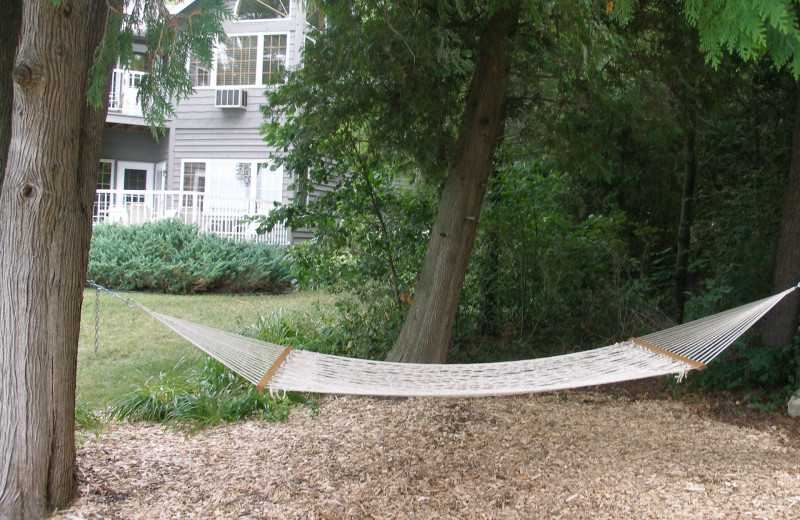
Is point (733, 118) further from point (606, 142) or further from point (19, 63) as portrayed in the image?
point (19, 63)

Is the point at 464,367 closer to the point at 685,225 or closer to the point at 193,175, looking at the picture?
the point at 685,225

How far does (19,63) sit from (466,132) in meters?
2.52

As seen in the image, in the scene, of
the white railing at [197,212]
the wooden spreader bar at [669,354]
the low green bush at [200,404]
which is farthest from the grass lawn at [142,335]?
the wooden spreader bar at [669,354]

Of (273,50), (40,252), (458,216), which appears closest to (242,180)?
(273,50)

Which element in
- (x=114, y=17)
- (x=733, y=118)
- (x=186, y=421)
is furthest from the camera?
(x=733, y=118)

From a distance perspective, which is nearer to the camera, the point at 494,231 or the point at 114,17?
the point at 114,17

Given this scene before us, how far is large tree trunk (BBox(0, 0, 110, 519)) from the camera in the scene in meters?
2.33

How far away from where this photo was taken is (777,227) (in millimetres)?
4820

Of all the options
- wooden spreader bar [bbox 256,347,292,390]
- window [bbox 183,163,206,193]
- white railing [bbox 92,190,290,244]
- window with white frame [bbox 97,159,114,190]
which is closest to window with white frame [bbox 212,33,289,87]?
window [bbox 183,163,206,193]

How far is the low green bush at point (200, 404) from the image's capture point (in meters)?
3.80

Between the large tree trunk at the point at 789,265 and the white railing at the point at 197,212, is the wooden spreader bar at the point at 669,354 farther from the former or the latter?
the white railing at the point at 197,212

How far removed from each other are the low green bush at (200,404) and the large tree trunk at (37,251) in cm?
134

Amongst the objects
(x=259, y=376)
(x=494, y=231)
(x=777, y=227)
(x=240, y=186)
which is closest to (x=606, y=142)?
(x=494, y=231)

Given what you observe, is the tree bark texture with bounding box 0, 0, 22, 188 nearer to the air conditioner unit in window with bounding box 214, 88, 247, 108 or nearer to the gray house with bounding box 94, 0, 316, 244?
the gray house with bounding box 94, 0, 316, 244
